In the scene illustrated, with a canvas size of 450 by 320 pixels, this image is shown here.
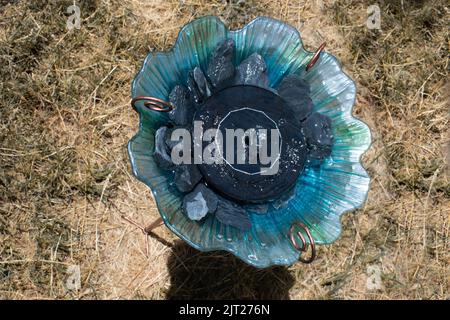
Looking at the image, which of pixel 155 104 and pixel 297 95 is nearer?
pixel 155 104

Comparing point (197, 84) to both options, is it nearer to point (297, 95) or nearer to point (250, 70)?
point (250, 70)

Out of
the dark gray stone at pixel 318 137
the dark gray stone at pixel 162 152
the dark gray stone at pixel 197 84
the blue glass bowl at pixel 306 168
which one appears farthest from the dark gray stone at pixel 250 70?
the dark gray stone at pixel 162 152

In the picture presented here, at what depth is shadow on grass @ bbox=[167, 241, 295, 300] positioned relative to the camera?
249cm

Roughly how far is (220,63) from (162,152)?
40 cm

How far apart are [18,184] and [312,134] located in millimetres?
1395

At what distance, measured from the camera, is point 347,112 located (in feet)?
6.60

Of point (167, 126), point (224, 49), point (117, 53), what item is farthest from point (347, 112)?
point (117, 53)

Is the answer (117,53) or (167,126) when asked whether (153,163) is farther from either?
(117,53)

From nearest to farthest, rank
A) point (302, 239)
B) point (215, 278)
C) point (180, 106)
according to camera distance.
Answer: point (302, 239)
point (180, 106)
point (215, 278)

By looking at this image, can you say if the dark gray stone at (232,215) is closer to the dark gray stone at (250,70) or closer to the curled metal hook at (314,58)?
the dark gray stone at (250,70)

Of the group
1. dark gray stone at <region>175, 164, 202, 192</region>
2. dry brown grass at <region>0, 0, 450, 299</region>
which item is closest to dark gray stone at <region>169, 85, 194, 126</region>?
dark gray stone at <region>175, 164, 202, 192</region>

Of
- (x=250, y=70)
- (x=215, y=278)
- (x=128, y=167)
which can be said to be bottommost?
(x=215, y=278)

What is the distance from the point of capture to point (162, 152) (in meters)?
1.80

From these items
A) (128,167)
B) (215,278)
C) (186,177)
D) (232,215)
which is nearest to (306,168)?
(232,215)
